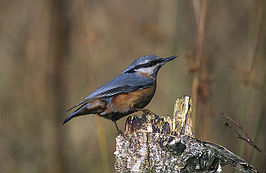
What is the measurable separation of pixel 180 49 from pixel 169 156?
141 inches

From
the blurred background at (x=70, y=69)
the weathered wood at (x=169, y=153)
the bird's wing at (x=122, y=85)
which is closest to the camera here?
the weathered wood at (x=169, y=153)

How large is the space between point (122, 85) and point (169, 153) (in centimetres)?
162

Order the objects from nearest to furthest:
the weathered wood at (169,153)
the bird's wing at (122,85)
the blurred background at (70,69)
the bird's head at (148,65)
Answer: the weathered wood at (169,153) < the bird's wing at (122,85) < the bird's head at (148,65) < the blurred background at (70,69)

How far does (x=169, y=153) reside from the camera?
2035mm

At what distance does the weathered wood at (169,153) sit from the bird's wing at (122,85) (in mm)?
1136

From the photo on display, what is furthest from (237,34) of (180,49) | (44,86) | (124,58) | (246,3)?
(44,86)

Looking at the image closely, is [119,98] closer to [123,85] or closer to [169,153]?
[123,85]

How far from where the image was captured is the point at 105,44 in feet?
19.4

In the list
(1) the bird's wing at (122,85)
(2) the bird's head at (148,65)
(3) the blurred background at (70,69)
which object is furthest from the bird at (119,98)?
(3) the blurred background at (70,69)

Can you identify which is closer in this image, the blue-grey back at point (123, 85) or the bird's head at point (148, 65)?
the blue-grey back at point (123, 85)

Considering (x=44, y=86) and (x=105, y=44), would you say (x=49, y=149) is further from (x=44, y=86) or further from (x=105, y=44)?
(x=105, y=44)

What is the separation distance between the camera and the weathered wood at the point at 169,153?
6.53 ft

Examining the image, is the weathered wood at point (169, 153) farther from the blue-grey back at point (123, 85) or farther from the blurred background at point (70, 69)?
the blurred background at point (70, 69)

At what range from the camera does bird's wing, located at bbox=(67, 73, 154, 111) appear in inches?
133
